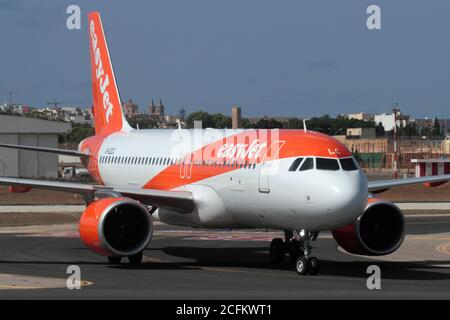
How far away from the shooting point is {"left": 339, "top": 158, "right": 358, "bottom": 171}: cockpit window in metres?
27.5

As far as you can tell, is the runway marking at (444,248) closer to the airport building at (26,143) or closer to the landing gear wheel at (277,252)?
the landing gear wheel at (277,252)

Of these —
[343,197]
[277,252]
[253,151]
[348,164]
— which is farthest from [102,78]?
[343,197]

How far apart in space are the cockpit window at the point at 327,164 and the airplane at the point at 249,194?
0.09 ft

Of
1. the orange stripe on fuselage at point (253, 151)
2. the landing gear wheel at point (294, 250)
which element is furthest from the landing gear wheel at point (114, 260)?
the landing gear wheel at point (294, 250)

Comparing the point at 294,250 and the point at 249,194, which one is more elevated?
the point at 249,194

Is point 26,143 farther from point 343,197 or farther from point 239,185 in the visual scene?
point 343,197

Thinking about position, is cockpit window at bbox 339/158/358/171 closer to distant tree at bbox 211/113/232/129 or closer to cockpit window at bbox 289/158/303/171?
cockpit window at bbox 289/158/303/171

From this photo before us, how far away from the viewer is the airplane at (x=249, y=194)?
2728 cm

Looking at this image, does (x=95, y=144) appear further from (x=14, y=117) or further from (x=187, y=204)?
(x=14, y=117)

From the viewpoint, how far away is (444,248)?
128 ft

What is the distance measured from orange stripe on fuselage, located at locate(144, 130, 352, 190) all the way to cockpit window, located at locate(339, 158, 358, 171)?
0.19 meters

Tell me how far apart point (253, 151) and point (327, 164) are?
132 inches

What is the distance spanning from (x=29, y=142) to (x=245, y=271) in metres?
87.9
